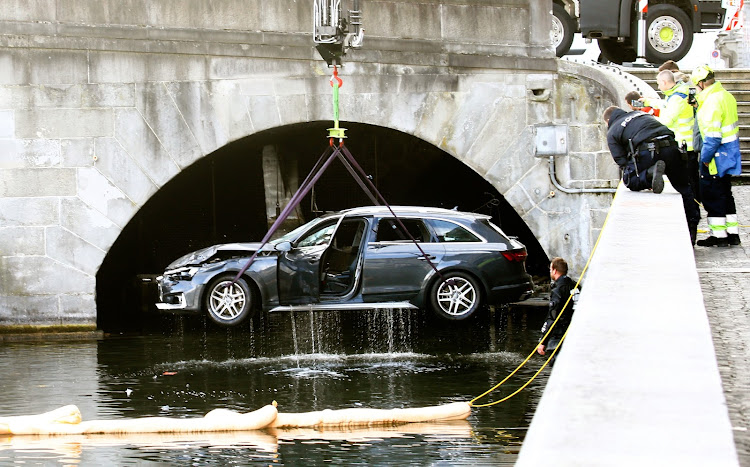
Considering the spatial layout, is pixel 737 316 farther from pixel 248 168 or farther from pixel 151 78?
pixel 248 168

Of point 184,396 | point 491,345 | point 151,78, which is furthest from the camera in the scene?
point 151,78

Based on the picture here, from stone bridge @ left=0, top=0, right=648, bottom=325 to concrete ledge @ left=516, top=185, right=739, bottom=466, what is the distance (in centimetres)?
1068

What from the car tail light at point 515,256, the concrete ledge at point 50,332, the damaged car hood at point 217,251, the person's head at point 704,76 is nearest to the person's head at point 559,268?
the person's head at point 704,76

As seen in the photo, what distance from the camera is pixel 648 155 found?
34.8 feet

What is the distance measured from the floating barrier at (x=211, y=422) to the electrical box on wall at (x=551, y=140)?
24.1 feet

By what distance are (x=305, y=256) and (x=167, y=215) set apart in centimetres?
668

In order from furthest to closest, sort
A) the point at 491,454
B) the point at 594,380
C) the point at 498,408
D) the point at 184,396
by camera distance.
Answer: the point at 184,396 → the point at 498,408 → the point at 491,454 → the point at 594,380

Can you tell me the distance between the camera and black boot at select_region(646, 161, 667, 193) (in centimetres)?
1032

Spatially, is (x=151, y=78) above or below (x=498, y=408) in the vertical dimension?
above

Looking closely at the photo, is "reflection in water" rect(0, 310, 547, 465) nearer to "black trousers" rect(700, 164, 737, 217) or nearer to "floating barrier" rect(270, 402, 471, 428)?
"floating barrier" rect(270, 402, 471, 428)

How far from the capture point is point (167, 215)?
21.8 metres

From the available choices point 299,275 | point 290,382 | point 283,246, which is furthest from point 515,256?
point 290,382

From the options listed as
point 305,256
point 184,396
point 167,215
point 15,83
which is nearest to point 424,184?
point 167,215

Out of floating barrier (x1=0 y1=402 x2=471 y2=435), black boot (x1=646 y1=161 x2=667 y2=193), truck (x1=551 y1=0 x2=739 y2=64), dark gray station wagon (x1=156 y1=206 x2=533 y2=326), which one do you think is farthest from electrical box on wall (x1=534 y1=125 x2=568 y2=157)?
floating barrier (x1=0 y1=402 x2=471 y2=435)
